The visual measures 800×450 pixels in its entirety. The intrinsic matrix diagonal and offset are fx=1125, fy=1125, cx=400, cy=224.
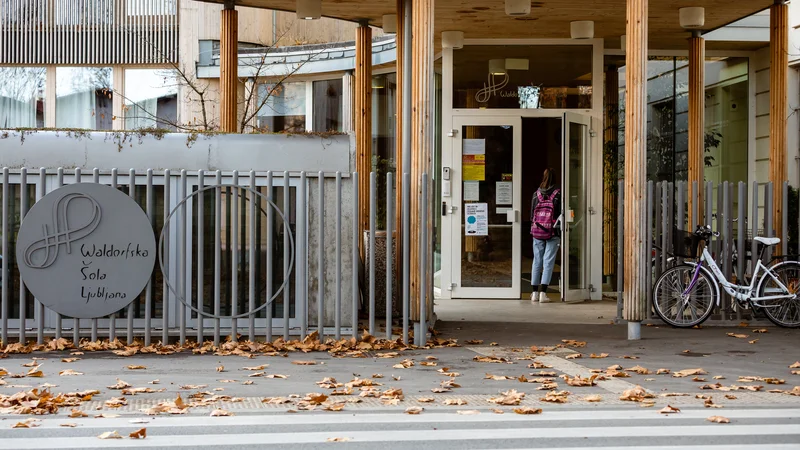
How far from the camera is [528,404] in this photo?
25.1 ft

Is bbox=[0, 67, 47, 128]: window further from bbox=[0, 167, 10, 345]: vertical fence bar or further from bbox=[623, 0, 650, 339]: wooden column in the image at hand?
bbox=[623, 0, 650, 339]: wooden column

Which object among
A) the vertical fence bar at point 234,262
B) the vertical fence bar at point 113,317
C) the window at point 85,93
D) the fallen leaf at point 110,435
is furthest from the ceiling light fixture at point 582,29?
the window at point 85,93

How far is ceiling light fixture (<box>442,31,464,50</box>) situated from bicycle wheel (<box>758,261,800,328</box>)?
5.36 metres

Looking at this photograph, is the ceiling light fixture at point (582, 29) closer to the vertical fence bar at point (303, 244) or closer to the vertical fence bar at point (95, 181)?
the vertical fence bar at point (303, 244)

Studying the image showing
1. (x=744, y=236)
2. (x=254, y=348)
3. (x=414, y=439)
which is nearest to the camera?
(x=414, y=439)

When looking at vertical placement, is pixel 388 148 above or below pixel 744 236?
above

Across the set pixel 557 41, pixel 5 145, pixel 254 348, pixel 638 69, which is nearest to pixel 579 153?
pixel 557 41

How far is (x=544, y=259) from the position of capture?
50.9 ft

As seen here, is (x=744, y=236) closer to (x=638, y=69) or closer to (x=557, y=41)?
(x=638, y=69)

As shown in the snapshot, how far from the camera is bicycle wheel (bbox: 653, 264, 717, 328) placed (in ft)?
40.7

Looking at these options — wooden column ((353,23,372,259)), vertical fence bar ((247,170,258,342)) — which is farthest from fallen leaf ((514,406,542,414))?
wooden column ((353,23,372,259))

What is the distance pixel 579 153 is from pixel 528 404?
8746mm

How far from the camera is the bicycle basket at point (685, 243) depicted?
12.5 meters

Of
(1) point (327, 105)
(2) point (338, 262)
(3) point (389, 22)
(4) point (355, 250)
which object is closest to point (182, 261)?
(2) point (338, 262)
